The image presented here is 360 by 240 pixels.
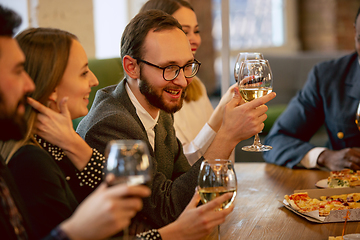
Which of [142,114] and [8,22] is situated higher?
[8,22]

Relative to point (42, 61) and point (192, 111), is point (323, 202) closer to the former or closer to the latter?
point (42, 61)

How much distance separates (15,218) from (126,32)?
827 mm

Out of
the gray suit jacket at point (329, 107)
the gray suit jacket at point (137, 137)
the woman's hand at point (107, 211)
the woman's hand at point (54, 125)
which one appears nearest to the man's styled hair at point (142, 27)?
the gray suit jacket at point (137, 137)

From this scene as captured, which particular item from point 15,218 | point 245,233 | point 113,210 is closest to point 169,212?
point 245,233

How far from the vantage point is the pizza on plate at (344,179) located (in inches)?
53.9

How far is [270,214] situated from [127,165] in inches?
27.3

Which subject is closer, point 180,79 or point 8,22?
point 8,22

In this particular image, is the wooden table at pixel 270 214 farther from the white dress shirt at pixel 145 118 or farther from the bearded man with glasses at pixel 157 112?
the white dress shirt at pixel 145 118

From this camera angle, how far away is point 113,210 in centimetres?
59

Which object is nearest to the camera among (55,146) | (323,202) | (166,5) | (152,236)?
(152,236)

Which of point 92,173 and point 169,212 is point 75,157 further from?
point 169,212

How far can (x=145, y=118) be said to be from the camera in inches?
56.8

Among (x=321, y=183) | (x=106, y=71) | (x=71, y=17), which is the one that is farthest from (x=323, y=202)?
(x=71, y=17)

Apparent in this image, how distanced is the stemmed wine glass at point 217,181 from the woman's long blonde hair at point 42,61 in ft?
1.35
